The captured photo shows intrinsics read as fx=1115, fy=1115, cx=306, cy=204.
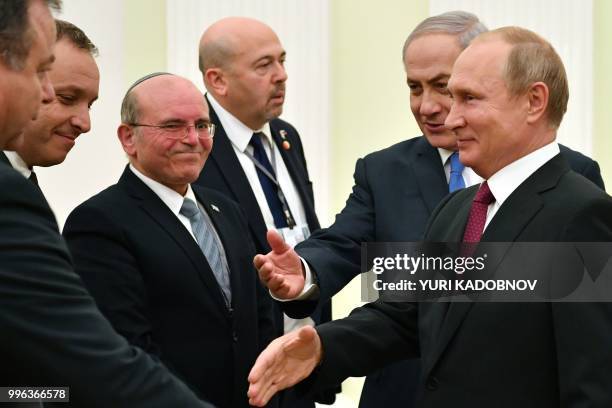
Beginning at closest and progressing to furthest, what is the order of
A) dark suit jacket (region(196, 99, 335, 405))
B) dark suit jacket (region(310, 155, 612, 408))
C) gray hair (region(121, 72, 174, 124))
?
1. dark suit jacket (region(310, 155, 612, 408))
2. gray hair (region(121, 72, 174, 124))
3. dark suit jacket (region(196, 99, 335, 405))

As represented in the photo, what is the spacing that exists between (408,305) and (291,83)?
14.2 feet

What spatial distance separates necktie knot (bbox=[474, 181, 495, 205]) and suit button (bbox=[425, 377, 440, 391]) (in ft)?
1.81

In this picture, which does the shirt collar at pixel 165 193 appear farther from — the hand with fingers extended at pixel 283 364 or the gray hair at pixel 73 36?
the hand with fingers extended at pixel 283 364

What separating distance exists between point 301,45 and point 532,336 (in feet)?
16.3

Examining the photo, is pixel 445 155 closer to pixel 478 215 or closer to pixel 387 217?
pixel 387 217

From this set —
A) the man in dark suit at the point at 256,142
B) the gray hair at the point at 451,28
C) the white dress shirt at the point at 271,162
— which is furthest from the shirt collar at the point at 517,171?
the white dress shirt at the point at 271,162

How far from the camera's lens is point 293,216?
5117 millimetres

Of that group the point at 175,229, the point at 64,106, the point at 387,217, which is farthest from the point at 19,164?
the point at 387,217

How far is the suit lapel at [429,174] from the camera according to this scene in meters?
4.34

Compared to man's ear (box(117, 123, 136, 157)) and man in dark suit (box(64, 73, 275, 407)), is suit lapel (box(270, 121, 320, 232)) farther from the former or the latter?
man's ear (box(117, 123, 136, 157))

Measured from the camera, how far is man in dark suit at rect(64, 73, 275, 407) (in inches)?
140

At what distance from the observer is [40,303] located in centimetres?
203

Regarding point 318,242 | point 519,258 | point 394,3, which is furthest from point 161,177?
point 394,3

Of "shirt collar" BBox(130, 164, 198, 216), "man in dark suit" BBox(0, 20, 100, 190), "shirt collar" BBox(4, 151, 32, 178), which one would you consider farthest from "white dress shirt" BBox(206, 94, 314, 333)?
"shirt collar" BBox(4, 151, 32, 178)
